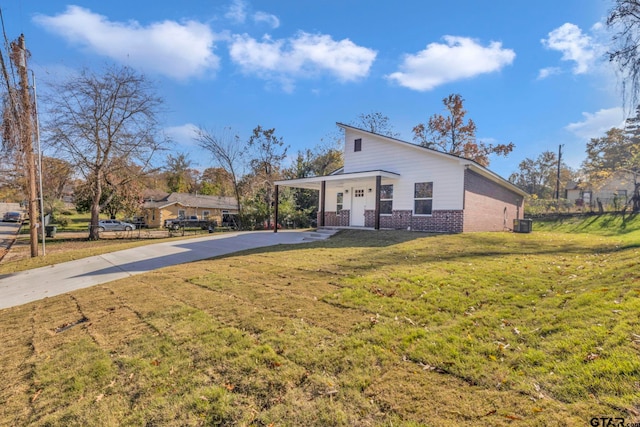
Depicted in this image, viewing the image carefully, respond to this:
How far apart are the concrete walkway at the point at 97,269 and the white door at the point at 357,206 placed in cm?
485

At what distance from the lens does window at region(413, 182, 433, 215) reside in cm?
1422

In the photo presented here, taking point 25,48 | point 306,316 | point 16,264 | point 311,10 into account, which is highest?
point 311,10

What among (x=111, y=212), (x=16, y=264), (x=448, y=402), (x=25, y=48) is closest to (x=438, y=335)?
(x=448, y=402)

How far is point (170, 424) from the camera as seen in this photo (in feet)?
8.63

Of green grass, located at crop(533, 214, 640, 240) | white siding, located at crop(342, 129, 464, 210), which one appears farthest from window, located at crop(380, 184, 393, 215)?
green grass, located at crop(533, 214, 640, 240)

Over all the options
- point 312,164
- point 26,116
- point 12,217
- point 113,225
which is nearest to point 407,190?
point 26,116

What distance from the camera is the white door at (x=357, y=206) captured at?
1678 centimetres

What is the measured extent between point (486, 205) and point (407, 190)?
447 cm

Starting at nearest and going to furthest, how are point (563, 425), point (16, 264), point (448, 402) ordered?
point (563, 425)
point (448, 402)
point (16, 264)

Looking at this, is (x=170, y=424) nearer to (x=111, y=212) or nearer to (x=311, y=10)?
(x=311, y=10)

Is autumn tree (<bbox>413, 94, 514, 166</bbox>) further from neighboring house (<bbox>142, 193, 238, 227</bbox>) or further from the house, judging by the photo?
neighboring house (<bbox>142, 193, 238, 227</bbox>)

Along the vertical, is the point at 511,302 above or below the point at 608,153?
below

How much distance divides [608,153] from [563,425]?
51312 mm

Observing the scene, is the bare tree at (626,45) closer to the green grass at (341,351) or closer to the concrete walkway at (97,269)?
the green grass at (341,351)
